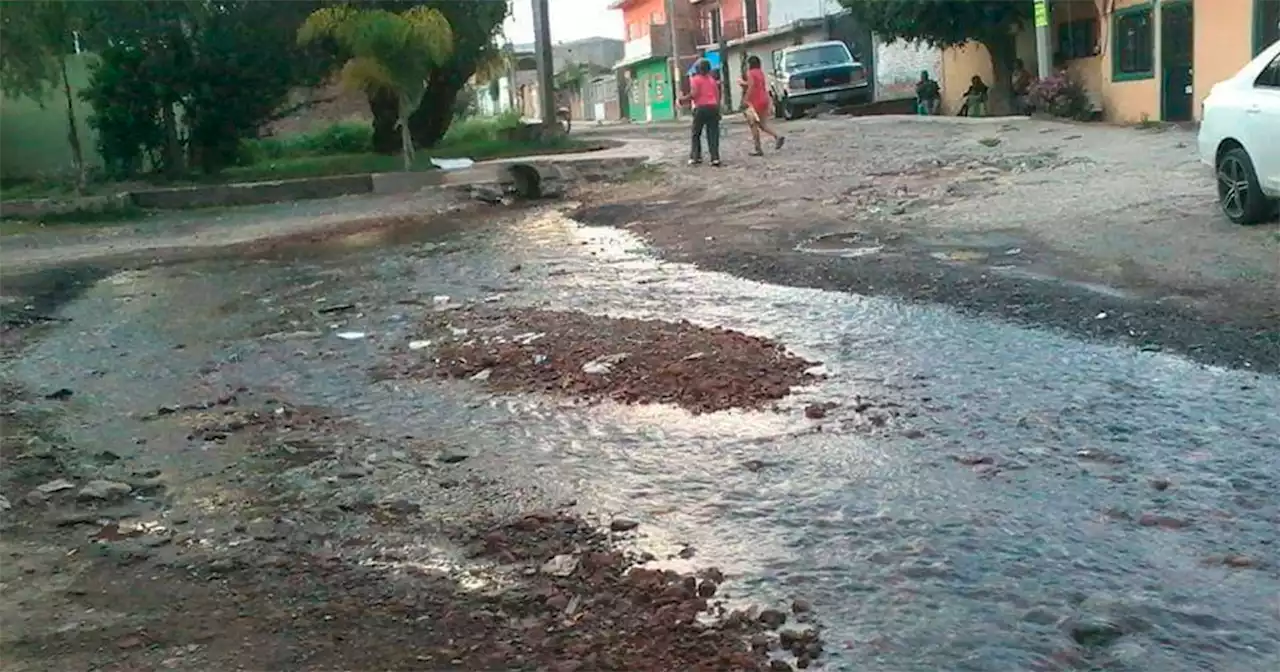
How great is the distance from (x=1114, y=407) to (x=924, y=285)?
120 inches

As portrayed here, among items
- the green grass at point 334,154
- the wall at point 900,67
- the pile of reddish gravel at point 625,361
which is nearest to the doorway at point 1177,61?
the green grass at point 334,154

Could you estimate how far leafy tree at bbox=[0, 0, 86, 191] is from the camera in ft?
64.7

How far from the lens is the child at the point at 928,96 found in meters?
33.6

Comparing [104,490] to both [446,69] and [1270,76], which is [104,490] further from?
[446,69]

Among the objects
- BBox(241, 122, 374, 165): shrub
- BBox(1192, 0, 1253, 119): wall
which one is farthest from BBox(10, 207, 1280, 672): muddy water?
BBox(241, 122, 374, 165): shrub

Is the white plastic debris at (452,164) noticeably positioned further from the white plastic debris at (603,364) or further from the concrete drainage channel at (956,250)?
the white plastic debris at (603,364)

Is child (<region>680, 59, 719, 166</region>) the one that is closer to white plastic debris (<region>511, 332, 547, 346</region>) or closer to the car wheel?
the car wheel

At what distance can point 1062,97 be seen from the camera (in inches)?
993

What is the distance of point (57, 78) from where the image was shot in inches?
832

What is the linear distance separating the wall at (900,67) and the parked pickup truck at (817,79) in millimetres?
2453

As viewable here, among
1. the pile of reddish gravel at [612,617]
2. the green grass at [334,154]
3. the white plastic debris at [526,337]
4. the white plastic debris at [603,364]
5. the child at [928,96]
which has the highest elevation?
the child at [928,96]

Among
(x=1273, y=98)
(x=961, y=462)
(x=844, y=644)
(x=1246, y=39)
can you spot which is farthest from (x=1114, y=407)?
(x=1246, y=39)

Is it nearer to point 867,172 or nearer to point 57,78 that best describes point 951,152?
point 867,172

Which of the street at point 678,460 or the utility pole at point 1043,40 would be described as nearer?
the street at point 678,460
